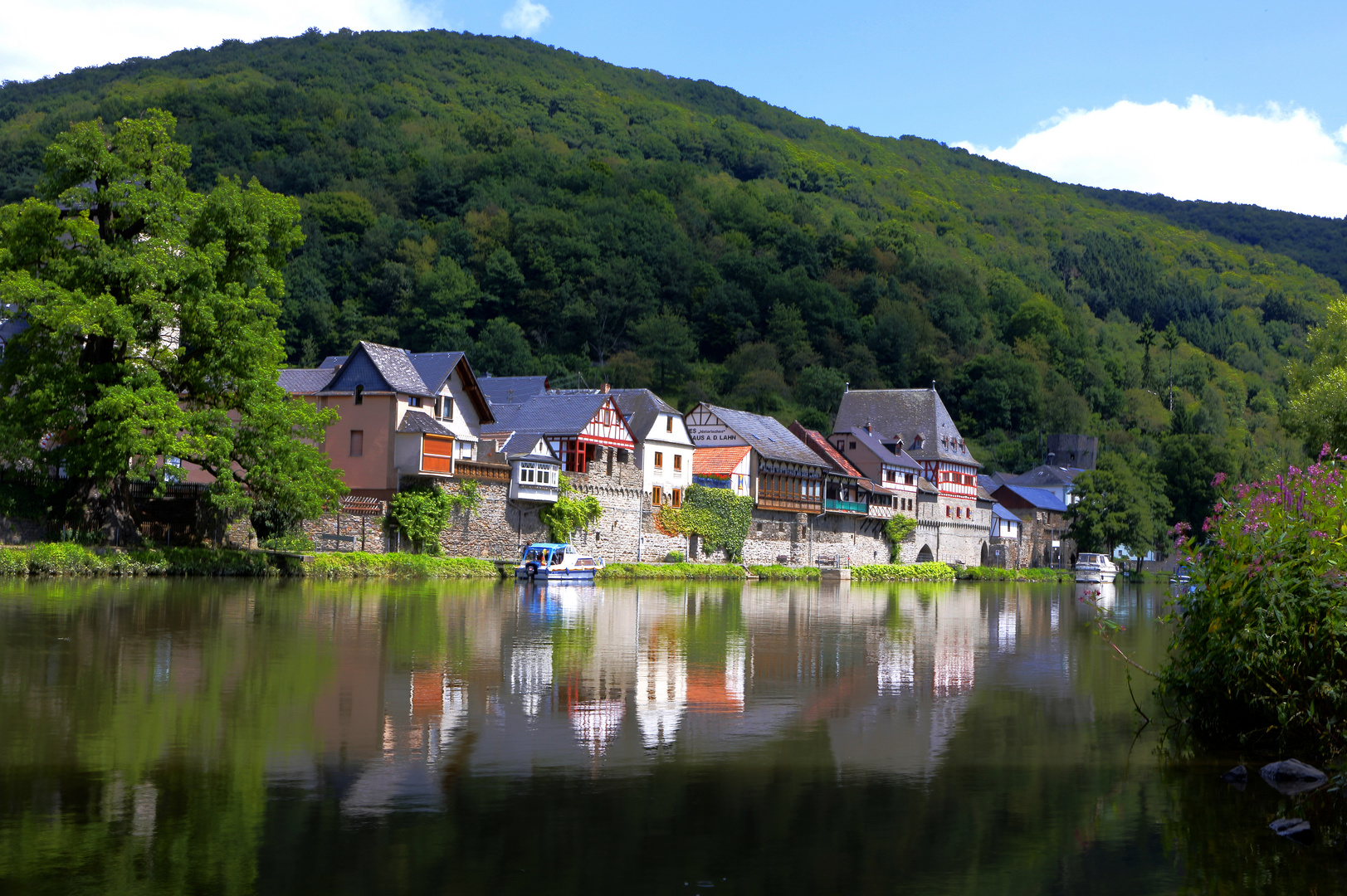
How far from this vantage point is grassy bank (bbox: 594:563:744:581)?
5822 centimetres

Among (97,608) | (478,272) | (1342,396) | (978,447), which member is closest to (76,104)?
(478,272)

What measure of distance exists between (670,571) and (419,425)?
14279 millimetres

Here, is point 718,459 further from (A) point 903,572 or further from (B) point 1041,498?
(B) point 1041,498

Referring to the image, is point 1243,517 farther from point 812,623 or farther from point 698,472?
point 698,472

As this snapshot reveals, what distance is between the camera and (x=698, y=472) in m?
74.5

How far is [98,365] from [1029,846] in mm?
34488

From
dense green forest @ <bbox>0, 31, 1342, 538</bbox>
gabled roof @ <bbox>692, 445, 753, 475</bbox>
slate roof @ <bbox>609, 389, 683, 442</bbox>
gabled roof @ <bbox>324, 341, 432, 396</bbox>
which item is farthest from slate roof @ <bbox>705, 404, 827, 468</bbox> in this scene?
dense green forest @ <bbox>0, 31, 1342, 538</bbox>

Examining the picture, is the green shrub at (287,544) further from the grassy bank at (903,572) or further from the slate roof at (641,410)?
the grassy bank at (903,572)

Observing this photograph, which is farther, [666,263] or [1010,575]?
[666,263]

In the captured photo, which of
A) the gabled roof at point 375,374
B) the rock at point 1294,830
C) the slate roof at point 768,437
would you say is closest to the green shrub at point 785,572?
the slate roof at point 768,437

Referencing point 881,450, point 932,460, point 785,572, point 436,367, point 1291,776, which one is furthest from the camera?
point 932,460

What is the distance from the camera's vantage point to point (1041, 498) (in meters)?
116

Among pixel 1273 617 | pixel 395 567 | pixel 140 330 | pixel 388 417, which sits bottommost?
pixel 395 567

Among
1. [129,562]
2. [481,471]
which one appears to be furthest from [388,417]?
[129,562]
